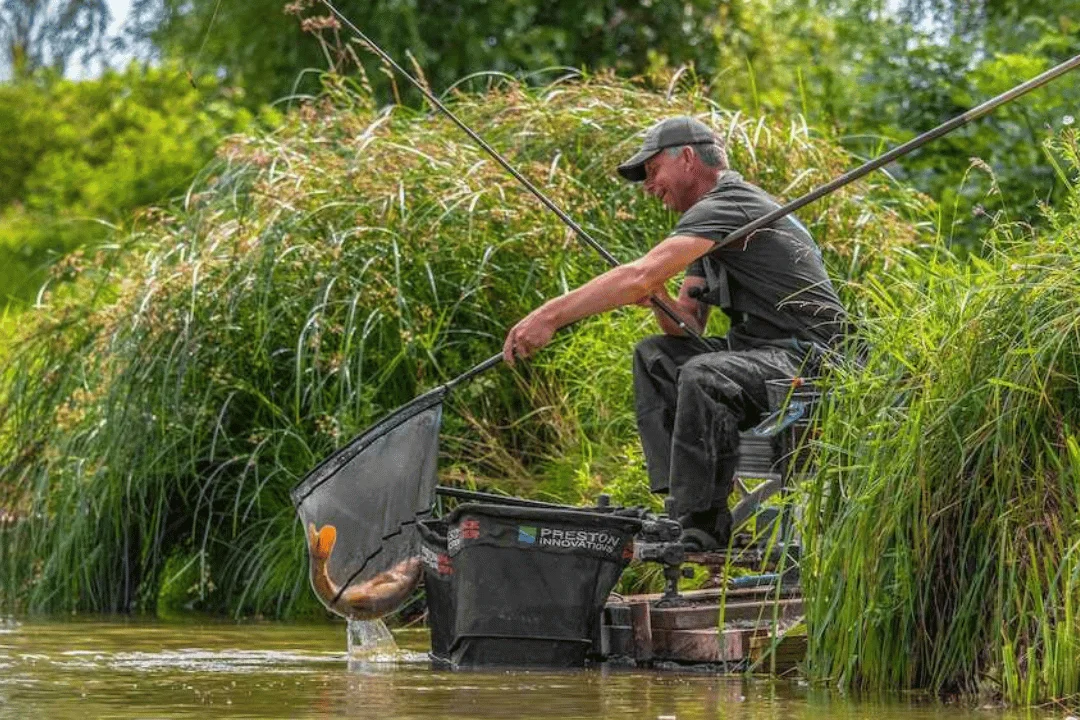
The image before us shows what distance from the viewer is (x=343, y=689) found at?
6648 millimetres

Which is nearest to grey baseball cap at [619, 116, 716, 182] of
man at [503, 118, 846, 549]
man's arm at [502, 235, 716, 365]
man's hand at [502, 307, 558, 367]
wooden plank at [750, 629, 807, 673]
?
man at [503, 118, 846, 549]

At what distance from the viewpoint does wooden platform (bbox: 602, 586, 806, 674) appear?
678 centimetres


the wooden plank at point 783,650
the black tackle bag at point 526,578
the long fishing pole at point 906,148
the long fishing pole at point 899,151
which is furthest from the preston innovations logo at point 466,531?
the long fishing pole at point 906,148

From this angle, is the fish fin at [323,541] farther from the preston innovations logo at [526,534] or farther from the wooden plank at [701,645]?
the wooden plank at [701,645]

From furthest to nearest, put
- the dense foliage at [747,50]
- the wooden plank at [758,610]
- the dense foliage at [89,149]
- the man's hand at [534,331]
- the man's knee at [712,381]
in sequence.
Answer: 1. the dense foliage at [89,149]
2. the dense foliage at [747,50]
3. the man's hand at [534,331]
4. the man's knee at [712,381]
5. the wooden plank at [758,610]

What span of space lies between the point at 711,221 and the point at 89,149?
2283 cm

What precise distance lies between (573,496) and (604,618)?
2.06m

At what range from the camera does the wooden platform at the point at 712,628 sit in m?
6.78

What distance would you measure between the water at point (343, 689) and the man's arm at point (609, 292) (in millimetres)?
1137

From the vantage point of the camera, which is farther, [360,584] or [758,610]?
[360,584]

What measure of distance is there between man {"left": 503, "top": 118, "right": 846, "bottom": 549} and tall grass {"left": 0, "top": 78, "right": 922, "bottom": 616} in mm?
1600

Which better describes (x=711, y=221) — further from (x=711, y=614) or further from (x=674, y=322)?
(x=711, y=614)

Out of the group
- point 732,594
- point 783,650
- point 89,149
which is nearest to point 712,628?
point 732,594

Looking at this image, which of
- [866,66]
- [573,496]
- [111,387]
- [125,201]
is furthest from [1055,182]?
[125,201]
